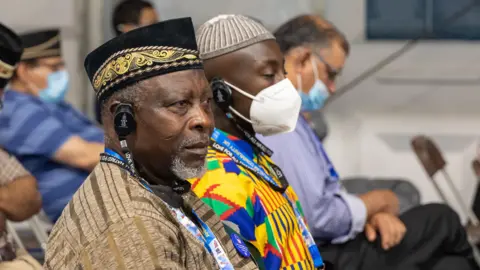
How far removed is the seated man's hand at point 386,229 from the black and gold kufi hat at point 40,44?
5.65ft

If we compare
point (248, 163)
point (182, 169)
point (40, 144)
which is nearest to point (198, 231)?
point (182, 169)

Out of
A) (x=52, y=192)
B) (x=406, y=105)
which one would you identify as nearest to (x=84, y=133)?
(x=52, y=192)

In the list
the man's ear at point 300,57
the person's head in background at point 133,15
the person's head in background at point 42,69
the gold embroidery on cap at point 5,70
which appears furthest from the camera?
the person's head in background at point 133,15

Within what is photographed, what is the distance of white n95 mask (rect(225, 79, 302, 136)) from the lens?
9.65 ft

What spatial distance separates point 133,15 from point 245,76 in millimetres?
3238

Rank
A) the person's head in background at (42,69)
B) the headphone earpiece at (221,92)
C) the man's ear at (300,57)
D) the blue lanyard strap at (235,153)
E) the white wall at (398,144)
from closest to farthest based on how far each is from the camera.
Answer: the blue lanyard strap at (235,153) < the headphone earpiece at (221,92) < the man's ear at (300,57) < the person's head in background at (42,69) < the white wall at (398,144)

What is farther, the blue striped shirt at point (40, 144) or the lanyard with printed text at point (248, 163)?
the blue striped shirt at point (40, 144)

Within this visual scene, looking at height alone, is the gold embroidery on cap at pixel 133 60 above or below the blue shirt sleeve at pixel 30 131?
above

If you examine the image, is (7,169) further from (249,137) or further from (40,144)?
(40,144)

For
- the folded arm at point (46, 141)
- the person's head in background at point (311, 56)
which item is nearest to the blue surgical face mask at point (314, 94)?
the person's head in background at point (311, 56)

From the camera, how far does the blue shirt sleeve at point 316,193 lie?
347 centimetres

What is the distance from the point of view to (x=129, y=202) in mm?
1974

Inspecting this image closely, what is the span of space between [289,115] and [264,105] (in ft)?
0.41

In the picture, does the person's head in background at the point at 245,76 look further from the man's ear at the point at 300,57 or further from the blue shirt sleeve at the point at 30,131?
the blue shirt sleeve at the point at 30,131
